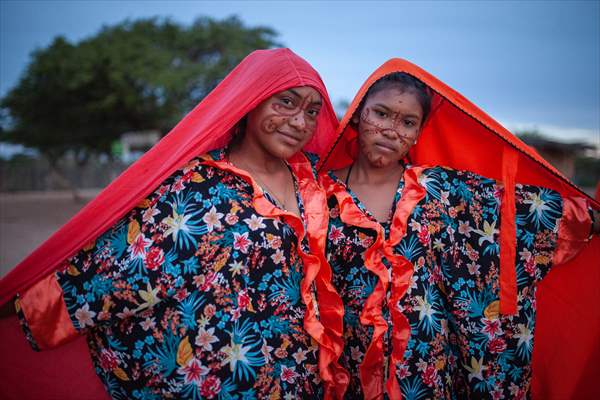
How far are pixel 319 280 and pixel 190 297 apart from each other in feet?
1.94

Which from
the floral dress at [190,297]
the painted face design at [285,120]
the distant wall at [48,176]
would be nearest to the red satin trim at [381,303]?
the floral dress at [190,297]

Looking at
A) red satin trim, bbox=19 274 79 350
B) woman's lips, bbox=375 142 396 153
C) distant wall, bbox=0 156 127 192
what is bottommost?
red satin trim, bbox=19 274 79 350

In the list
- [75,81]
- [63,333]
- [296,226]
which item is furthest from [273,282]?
[75,81]

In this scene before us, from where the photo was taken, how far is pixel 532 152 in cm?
206

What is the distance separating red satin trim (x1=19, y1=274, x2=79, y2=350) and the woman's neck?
4.79 feet

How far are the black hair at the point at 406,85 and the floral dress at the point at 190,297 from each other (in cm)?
90

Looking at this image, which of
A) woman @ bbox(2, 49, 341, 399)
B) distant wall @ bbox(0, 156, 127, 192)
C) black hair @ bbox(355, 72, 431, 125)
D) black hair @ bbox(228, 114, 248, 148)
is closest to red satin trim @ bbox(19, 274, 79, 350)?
woman @ bbox(2, 49, 341, 399)

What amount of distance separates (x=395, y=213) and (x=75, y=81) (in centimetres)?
1507

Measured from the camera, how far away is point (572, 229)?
1.99 metres

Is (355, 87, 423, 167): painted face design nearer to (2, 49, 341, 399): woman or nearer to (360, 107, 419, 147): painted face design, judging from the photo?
(360, 107, 419, 147): painted face design

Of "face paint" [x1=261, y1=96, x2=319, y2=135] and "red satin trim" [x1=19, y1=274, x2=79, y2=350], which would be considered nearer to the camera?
"red satin trim" [x1=19, y1=274, x2=79, y2=350]

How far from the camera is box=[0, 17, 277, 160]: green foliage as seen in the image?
14.3m

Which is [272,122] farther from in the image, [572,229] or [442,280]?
[572,229]

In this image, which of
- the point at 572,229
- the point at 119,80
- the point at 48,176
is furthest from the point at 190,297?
the point at 48,176
